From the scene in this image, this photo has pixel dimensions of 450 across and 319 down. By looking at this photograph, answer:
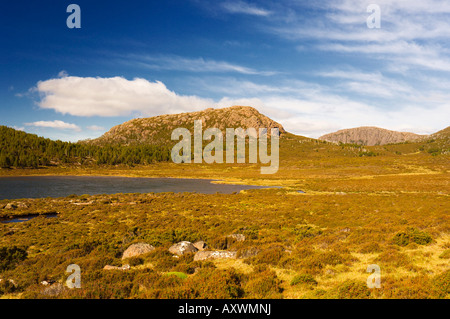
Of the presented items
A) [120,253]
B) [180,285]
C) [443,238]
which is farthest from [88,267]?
[443,238]

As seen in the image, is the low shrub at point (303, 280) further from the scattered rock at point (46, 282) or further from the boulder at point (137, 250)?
the scattered rock at point (46, 282)

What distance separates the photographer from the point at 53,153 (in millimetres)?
147750

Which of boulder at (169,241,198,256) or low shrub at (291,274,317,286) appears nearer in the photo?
low shrub at (291,274,317,286)

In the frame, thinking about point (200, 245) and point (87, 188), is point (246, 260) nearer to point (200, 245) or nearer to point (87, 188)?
point (200, 245)

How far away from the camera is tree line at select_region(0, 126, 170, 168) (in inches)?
5004

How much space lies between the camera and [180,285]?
966 cm

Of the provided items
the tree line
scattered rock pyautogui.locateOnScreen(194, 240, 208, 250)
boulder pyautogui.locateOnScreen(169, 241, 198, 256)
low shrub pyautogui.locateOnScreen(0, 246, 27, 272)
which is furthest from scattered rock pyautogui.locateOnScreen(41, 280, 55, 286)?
the tree line

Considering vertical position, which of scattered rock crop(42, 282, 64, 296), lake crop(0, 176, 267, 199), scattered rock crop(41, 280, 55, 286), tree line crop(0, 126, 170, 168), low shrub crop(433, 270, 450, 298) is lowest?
lake crop(0, 176, 267, 199)

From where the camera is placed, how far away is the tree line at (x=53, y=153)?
12711cm

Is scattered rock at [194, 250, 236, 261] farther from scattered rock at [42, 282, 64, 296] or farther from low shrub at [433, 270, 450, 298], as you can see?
low shrub at [433, 270, 450, 298]

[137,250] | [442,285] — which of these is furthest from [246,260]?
[442,285]
